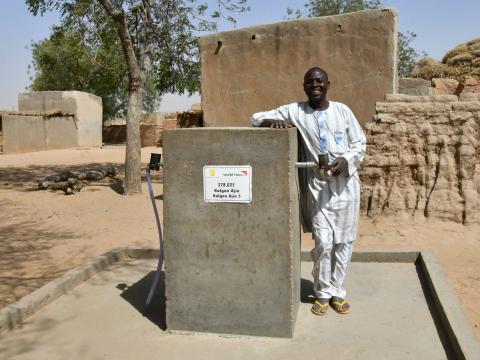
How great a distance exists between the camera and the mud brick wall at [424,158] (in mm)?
6305

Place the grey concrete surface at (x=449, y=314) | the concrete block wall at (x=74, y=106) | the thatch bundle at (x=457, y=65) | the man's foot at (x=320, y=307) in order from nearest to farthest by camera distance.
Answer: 1. the grey concrete surface at (x=449, y=314)
2. the man's foot at (x=320, y=307)
3. the thatch bundle at (x=457, y=65)
4. the concrete block wall at (x=74, y=106)

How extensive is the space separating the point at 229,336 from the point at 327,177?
1177 mm

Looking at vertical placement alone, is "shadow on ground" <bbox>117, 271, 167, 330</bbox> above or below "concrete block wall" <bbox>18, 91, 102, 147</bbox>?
below

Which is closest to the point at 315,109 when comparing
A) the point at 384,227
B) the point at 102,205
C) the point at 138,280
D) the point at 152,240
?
the point at 138,280

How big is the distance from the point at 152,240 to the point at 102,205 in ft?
10.0

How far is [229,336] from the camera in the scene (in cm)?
329

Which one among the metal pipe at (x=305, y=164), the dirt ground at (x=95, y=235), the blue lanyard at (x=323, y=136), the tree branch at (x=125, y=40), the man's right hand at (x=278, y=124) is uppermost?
the tree branch at (x=125, y=40)

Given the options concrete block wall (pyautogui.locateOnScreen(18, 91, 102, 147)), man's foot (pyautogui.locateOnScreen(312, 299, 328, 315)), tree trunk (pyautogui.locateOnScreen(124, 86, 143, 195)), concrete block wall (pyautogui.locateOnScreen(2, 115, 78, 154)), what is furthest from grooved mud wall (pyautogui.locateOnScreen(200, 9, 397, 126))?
concrete block wall (pyautogui.locateOnScreen(18, 91, 102, 147))

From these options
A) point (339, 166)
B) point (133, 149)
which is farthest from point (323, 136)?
point (133, 149)

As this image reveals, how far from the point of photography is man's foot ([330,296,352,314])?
3580mm

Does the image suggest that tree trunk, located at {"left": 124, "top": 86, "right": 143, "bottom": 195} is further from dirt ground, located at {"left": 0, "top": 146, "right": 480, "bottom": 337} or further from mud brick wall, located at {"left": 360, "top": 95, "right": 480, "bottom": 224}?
mud brick wall, located at {"left": 360, "top": 95, "right": 480, "bottom": 224}

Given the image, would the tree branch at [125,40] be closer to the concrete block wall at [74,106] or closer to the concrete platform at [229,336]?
the concrete platform at [229,336]

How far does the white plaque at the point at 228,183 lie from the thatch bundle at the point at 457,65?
319 inches

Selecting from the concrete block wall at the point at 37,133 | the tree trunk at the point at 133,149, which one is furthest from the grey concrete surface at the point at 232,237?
the concrete block wall at the point at 37,133
